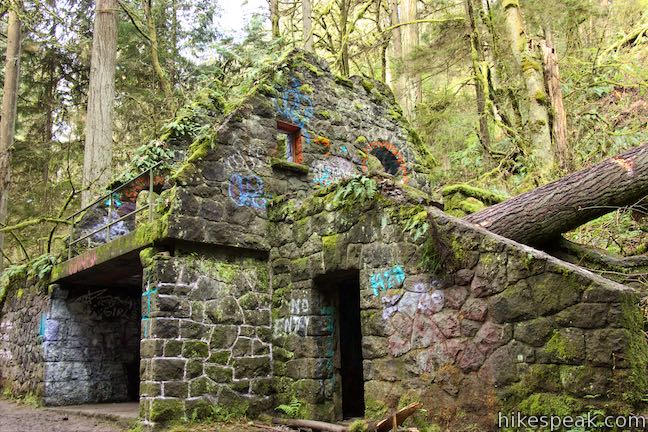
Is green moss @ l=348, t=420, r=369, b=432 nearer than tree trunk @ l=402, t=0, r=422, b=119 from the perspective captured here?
Yes

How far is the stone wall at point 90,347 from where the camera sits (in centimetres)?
880

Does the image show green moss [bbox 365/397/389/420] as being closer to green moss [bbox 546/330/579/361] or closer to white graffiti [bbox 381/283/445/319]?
white graffiti [bbox 381/283/445/319]

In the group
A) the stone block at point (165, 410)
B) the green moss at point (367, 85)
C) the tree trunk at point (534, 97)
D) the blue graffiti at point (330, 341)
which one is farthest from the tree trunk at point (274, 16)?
the stone block at point (165, 410)

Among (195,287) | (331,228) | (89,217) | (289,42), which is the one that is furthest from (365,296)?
(289,42)

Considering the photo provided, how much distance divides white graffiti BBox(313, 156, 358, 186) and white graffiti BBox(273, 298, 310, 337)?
2278 mm

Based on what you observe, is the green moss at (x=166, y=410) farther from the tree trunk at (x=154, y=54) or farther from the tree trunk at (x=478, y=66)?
the tree trunk at (x=154, y=54)

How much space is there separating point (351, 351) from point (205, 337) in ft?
7.99

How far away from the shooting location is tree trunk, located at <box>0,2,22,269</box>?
1369 cm

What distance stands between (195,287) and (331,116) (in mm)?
4002

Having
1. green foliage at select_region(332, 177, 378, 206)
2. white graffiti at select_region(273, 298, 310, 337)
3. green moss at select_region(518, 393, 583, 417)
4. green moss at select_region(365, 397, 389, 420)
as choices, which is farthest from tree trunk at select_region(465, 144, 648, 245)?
white graffiti at select_region(273, 298, 310, 337)

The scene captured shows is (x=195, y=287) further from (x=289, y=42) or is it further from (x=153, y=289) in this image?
(x=289, y=42)

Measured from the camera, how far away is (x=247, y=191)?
7.28 m

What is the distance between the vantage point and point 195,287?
6480mm

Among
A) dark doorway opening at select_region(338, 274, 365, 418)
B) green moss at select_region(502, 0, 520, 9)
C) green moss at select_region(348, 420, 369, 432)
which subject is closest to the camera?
green moss at select_region(348, 420, 369, 432)
